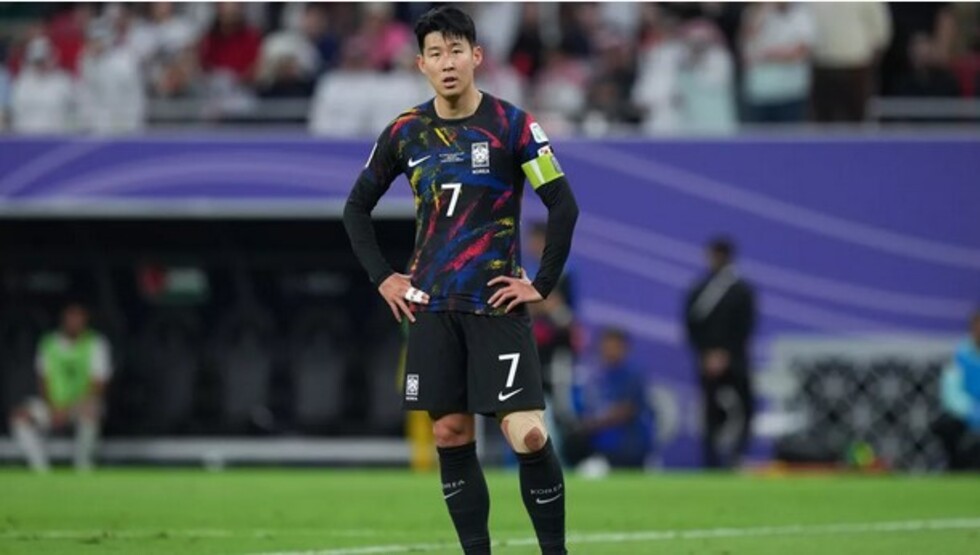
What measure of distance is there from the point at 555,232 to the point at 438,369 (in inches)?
28.4

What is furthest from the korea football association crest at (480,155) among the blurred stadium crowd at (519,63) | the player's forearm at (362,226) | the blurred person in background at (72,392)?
the blurred person in background at (72,392)

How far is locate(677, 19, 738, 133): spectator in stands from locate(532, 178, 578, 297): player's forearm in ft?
41.1

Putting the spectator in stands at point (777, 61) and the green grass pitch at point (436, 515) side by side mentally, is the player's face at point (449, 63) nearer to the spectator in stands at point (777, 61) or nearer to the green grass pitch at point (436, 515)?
the green grass pitch at point (436, 515)

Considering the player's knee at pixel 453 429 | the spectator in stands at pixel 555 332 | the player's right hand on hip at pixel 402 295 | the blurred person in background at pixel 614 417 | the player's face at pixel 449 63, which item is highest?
the player's face at pixel 449 63

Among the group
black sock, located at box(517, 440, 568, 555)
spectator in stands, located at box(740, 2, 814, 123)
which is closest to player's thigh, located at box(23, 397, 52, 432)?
spectator in stands, located at box(740, 2, 814, 123)

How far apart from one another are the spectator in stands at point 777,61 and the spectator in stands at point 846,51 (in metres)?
0.13

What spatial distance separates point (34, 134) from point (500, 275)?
14.1m

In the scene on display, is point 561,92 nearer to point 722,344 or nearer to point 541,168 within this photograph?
point 722,344

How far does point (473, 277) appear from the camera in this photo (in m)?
8.70

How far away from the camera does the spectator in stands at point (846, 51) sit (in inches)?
832

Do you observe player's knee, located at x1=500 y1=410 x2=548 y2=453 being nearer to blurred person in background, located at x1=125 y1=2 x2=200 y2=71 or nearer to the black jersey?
the black jersey

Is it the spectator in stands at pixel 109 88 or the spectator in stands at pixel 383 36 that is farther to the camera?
the spectator in stands at pixel 109 88

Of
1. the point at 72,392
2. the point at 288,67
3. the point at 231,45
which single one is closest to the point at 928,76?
the point at 288,67

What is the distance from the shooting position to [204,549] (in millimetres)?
10539
